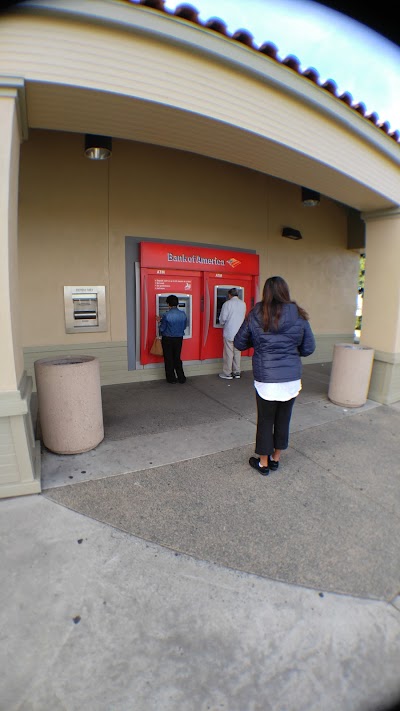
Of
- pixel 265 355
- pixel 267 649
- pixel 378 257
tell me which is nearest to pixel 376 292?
pixel 378 257

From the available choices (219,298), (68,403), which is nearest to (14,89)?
(68,403)

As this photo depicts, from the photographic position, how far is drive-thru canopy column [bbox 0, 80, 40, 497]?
2.58m

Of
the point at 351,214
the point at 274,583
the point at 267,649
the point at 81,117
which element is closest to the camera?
the point at 267,649

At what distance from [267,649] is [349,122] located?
4.86 m

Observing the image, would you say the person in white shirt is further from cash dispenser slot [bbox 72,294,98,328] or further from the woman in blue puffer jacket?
the woman in blue puffer jacket

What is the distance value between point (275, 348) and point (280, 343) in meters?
0.06

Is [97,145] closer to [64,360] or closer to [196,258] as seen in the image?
[196,258]

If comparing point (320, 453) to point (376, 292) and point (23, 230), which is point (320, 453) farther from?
point (23, 230)

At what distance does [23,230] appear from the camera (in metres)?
5.48

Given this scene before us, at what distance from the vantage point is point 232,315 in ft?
22.4

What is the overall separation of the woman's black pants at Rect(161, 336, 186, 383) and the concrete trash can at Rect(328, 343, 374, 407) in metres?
2.73

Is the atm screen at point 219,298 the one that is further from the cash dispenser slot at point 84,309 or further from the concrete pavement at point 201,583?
the concrete pavement at point 201,583

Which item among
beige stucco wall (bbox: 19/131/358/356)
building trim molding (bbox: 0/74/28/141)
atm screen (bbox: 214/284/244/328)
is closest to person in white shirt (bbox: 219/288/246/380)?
atm screen (bbox: 214/284/244/328)

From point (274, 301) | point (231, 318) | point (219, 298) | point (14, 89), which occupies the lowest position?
point (231, 318)
